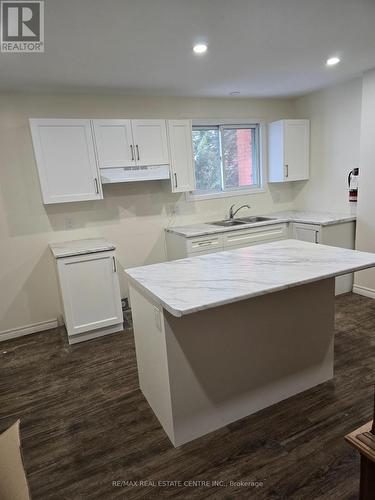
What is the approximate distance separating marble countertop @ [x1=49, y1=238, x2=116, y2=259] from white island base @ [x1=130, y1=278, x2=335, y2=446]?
109cm

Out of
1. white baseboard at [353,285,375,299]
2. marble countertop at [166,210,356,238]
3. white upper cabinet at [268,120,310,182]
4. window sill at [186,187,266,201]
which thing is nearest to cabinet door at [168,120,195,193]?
window sill at [186,187,266,201]

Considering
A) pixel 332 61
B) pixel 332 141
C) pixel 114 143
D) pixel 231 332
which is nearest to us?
pixel 231 332

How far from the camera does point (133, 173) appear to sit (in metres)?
3.40

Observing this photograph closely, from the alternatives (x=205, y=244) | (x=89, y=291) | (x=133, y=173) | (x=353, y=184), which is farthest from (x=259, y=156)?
(x=89, y=291)

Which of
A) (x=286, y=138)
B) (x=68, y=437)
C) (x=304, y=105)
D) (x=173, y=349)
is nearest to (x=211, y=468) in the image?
(x=173, y=349)

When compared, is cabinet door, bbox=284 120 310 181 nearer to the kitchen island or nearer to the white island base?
the kitchen island

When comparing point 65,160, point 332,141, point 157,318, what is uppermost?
point 332,141

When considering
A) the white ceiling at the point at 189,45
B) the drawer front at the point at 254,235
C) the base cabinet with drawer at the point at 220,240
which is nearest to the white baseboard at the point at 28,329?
the base cabinet with drawer at the point at 220,240

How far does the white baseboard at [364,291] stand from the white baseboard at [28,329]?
364 centimetres

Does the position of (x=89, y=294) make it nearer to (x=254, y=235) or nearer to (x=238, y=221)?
(x=254, y=235)

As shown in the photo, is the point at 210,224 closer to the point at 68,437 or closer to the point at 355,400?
the point at 355,400

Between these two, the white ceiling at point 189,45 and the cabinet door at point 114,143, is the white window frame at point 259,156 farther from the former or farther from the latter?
the cabinet door at point 114,143

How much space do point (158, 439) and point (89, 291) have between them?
64.5 inches

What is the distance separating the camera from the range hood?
3.30 meters
